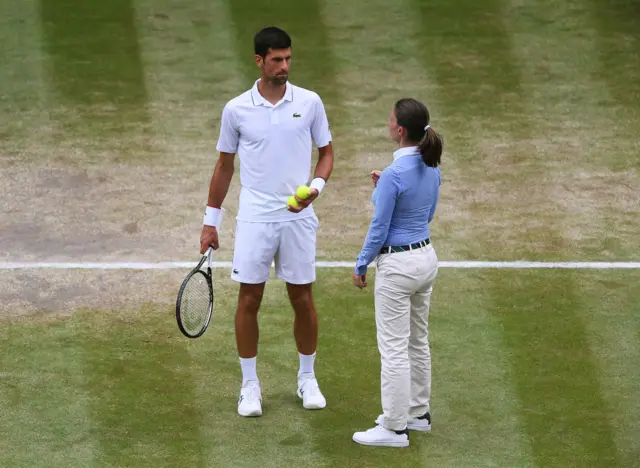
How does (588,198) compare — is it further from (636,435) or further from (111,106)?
(111,106)

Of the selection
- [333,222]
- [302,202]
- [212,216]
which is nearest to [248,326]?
[212,216]

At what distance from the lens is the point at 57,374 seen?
8938 millimetres

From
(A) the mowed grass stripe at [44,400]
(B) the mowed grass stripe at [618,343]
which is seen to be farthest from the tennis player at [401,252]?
(A) the mowed grass stripe at [44,400]

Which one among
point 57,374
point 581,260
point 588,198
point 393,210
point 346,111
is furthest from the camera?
point 346,111

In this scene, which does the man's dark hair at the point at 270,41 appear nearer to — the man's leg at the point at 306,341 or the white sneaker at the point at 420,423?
the man's leg at the point at 306,341

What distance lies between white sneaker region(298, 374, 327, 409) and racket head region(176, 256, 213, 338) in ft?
2.54

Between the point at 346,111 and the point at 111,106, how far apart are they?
98.2 inches

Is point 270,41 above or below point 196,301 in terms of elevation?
above

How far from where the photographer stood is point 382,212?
7668mm

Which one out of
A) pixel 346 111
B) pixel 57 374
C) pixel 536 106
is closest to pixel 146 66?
pixel 346 111

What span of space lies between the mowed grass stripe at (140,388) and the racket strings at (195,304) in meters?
0.56

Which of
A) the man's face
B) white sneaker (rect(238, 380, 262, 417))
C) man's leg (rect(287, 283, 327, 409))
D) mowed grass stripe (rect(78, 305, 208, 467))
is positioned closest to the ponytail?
the man's face

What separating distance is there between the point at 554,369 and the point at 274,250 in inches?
86.4

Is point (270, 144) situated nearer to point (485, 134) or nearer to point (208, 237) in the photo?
point (208, 237)
